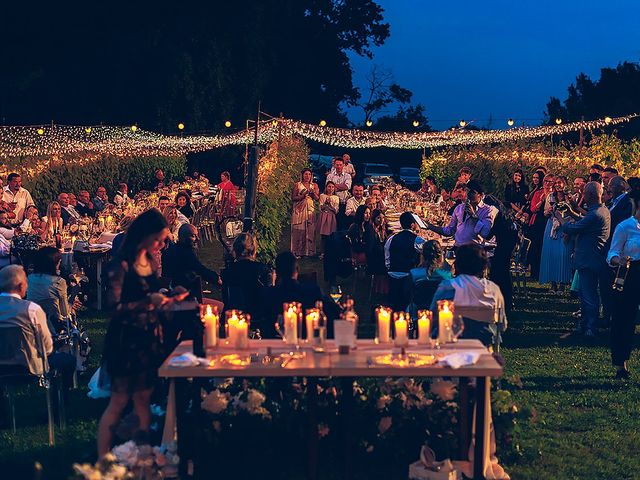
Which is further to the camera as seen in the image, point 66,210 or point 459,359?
point 66,210

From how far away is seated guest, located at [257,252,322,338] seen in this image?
7.56 meters

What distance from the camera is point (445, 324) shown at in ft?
21.5

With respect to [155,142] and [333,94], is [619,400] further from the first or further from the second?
[333,94]

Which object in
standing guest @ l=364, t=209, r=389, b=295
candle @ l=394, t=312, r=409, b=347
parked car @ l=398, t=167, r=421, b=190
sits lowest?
candle @ l=394, t=312, r=409, b=347

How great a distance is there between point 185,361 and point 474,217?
6436mm

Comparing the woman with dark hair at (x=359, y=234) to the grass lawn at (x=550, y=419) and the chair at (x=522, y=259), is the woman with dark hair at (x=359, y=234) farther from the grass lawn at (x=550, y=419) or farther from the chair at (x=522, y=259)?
the grass lawn at (x=550, y=419)

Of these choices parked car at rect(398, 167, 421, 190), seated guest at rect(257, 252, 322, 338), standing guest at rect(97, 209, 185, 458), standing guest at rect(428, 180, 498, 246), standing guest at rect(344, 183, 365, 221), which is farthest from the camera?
parked car at rect(398, 167, 421, 190)

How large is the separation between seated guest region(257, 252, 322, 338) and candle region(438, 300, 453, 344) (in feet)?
4.14

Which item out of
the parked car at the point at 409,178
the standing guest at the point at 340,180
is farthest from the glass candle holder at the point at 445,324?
the parked car at the point at 409,178

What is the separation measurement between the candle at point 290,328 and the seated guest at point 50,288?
2.97 meters

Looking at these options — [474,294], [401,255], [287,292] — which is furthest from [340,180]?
[474,294]

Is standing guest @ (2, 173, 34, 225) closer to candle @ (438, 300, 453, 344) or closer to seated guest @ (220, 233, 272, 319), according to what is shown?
seated guest @ (220, 233, 272, 319)

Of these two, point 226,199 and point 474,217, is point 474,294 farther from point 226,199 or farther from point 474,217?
point 226,199

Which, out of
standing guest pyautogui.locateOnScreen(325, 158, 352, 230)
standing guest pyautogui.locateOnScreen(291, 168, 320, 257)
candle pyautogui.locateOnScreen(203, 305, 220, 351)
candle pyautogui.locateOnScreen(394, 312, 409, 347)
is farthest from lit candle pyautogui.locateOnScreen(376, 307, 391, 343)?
standing guest pyautogui.locateOnScreen(325, 158, 352, 230)
